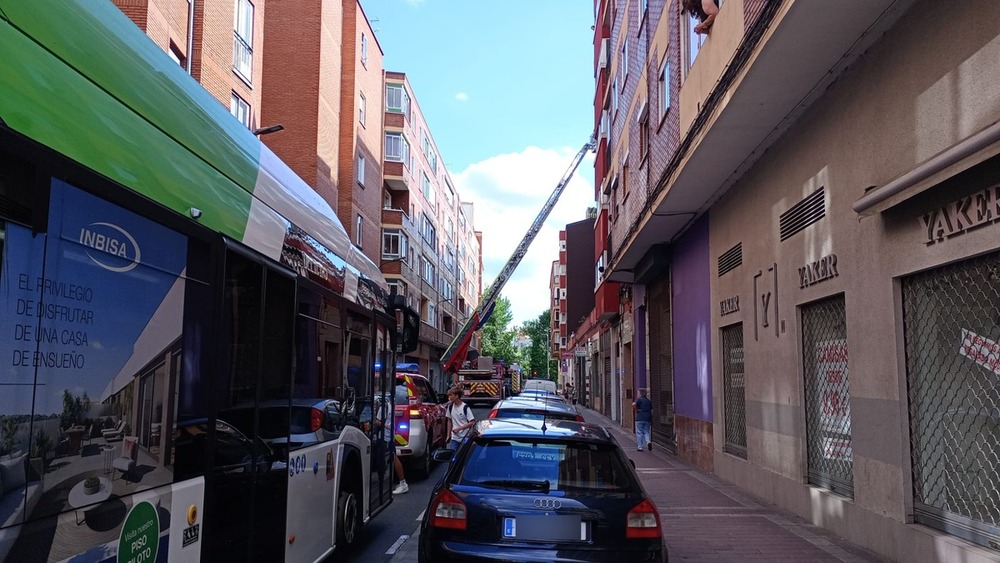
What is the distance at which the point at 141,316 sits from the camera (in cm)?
315

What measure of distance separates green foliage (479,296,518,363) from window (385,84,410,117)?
52.2 m

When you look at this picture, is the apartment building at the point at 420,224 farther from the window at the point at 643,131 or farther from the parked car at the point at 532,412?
the parked car at the point at 532,412

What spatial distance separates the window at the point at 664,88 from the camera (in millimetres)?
14938

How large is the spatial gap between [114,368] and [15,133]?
100 centimetres

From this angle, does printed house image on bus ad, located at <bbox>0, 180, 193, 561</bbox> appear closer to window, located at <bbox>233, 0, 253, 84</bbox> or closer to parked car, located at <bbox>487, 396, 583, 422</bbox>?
parked car, located at <bbox>487, 396, 583, 422</bbox>

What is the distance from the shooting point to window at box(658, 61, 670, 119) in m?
14.9

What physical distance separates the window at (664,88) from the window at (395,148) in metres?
29.3

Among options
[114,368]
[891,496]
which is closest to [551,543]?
[114,368]

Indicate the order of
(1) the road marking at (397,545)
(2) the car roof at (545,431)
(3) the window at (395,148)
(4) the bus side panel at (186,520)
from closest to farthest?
(4) the bus side panel at (186,520), (2) the car roof at (545,431), (1) the road marking at (397,545), (3) the window at (395,148)

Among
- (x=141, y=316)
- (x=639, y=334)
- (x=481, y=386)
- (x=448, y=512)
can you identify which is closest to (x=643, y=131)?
(x=639, y=334)

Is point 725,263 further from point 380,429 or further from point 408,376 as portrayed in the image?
point 380,429

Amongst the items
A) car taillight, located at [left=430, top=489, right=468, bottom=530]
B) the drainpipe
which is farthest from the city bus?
the drainpipe

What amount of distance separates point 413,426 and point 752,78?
24.4ft

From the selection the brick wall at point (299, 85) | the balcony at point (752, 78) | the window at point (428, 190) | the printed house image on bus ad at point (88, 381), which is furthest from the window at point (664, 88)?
the window at point (428, 190)
